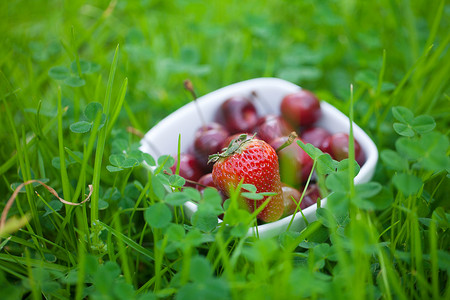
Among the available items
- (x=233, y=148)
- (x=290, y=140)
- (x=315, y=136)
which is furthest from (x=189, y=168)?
(x=315, y=136)

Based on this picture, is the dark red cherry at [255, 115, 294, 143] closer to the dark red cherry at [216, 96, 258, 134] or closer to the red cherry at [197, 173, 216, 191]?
the dark red cherry at [216, 96, 258, 134]

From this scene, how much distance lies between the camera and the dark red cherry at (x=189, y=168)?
4.23 feet

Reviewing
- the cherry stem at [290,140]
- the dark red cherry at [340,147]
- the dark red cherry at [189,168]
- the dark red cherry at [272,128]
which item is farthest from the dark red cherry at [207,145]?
the dark red cherry at [340,147]

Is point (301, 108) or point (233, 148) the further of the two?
point (301, 108)

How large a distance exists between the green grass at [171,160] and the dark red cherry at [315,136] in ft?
0.63

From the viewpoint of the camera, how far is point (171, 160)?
1180mm

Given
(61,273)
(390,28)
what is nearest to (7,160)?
(61,273)

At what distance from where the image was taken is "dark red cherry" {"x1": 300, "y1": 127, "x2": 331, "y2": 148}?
1364 millimetres

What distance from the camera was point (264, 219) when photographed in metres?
1.09

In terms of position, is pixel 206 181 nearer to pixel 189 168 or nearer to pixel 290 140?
pixel 189 168

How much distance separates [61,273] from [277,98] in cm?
98

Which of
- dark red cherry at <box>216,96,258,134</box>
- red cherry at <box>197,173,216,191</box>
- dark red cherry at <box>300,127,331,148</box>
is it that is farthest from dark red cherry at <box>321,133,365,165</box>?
red cherry at <box>197,173,216,191</box>

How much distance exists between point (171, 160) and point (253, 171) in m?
0.26

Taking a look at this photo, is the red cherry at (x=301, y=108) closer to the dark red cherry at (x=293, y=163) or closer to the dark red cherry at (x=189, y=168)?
the dark red cherry at (x=293, y=163)
